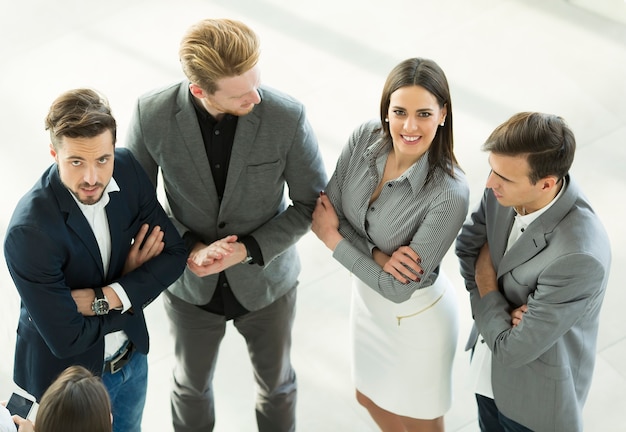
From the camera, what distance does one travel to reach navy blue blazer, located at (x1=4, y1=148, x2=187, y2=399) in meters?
2.93

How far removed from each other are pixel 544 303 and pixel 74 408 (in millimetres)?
1487

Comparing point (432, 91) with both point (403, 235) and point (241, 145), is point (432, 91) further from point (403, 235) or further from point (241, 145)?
point (241, 145)

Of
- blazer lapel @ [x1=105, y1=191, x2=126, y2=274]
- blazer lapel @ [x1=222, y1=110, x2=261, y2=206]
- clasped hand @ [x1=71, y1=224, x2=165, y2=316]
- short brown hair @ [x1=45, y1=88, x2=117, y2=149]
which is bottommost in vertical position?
clasped hand @ [x1=71, y1=224, x2=165, y2=316]

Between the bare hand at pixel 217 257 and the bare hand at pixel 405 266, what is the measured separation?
1.77 ft

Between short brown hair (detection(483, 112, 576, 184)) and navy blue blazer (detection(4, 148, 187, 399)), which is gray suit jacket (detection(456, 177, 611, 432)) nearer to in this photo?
short brown hair (detection(483, 112, 576, 184))

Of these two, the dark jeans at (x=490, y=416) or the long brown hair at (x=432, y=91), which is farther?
the dark jeans at (x=490, y=416)

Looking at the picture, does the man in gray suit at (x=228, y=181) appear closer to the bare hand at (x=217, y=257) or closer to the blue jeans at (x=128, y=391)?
the bare hand at (x=217, y=257)

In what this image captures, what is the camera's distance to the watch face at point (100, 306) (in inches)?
122

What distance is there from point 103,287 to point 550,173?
1484 mm

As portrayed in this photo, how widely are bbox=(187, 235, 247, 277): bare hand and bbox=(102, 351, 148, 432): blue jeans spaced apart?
15.5 inches

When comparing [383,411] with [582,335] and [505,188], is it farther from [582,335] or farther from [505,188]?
[505,188]

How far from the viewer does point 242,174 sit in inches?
132

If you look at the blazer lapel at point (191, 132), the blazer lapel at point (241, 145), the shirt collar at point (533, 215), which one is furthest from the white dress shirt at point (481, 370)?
the blazer lapel at point (191, 132)

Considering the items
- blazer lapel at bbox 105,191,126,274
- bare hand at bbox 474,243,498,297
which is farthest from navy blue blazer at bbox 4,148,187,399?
bare hand at bbox 474,243,498,297
